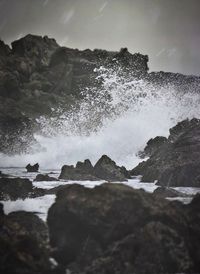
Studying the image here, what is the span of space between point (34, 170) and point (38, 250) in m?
18.9

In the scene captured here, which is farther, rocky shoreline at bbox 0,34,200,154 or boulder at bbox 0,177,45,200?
rocky shoreline at bbox 0,34,200,154

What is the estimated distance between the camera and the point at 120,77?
66625 millimetres

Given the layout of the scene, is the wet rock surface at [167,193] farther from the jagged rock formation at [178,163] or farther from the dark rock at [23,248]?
the dark rock at [23,248]

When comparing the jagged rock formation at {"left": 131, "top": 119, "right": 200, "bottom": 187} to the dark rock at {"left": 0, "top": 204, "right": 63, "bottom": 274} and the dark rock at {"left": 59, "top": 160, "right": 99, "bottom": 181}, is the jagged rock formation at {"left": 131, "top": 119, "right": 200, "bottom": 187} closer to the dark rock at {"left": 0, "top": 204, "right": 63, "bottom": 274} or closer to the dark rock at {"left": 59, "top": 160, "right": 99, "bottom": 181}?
the dark rock at {"left": 59, "top": 160, "right": 99, "bottom": 181}

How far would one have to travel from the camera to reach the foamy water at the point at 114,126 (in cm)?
3866

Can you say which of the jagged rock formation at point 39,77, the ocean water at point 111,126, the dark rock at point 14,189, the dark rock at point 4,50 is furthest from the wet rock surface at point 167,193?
the dark rock at point 4,50

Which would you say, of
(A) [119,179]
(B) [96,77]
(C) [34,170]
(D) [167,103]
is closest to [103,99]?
(B) [96,77]

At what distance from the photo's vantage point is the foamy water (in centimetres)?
3866

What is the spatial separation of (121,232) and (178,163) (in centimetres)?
1104


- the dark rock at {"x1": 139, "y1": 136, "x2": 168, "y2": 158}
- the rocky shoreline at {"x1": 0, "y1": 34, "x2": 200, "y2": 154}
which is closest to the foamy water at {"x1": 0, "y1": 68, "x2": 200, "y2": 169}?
the dark rock at {"x1": 139, "y1": 136, "x2": 168, "y2": 158}

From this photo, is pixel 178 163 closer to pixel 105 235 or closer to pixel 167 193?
pixel 167 193

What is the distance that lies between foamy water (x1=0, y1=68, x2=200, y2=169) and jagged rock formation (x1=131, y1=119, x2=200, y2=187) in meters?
11.4

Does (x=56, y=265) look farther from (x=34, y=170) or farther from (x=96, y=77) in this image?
(x=96, y=77)

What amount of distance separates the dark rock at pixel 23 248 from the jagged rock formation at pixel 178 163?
10157 millimetres
